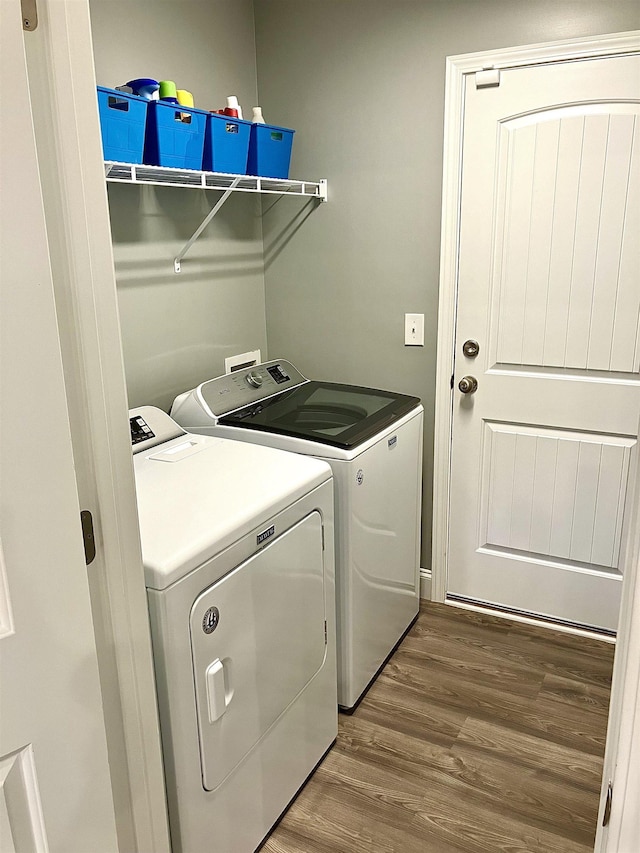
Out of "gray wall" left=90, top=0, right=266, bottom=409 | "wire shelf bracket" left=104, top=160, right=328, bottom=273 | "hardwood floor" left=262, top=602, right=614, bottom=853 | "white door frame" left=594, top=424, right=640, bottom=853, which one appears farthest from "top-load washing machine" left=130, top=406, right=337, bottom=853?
"white door frame" left=594, top=424, right=640, bottom=853

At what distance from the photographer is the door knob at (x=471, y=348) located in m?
2.64

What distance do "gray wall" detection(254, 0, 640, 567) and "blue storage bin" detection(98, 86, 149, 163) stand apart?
3.05ft

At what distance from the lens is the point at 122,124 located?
193 cm

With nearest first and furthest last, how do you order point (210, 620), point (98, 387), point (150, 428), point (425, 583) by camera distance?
point (98, 387) < point (210, 620) < point (150, 428) < point (425, 583)

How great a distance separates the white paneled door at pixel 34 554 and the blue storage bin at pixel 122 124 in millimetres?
1092

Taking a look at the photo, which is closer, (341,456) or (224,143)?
(341,456)

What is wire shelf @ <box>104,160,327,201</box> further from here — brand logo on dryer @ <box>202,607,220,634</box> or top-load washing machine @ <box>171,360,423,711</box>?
brand logo on dryer @ <box>202,607,220,634</box>

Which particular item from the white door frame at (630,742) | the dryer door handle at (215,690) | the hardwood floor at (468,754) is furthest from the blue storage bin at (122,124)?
the hardwood floor at (468,754)

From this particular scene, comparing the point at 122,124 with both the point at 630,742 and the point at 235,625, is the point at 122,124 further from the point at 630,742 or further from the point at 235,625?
the point at 630,742

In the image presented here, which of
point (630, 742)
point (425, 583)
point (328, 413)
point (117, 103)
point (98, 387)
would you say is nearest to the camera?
point (630, 742)

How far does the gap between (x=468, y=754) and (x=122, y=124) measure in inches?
83.4

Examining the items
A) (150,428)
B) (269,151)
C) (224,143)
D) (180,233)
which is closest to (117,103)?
(224,143)

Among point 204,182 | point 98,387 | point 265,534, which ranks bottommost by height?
point 265,534

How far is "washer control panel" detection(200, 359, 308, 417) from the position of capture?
2.41 meters
